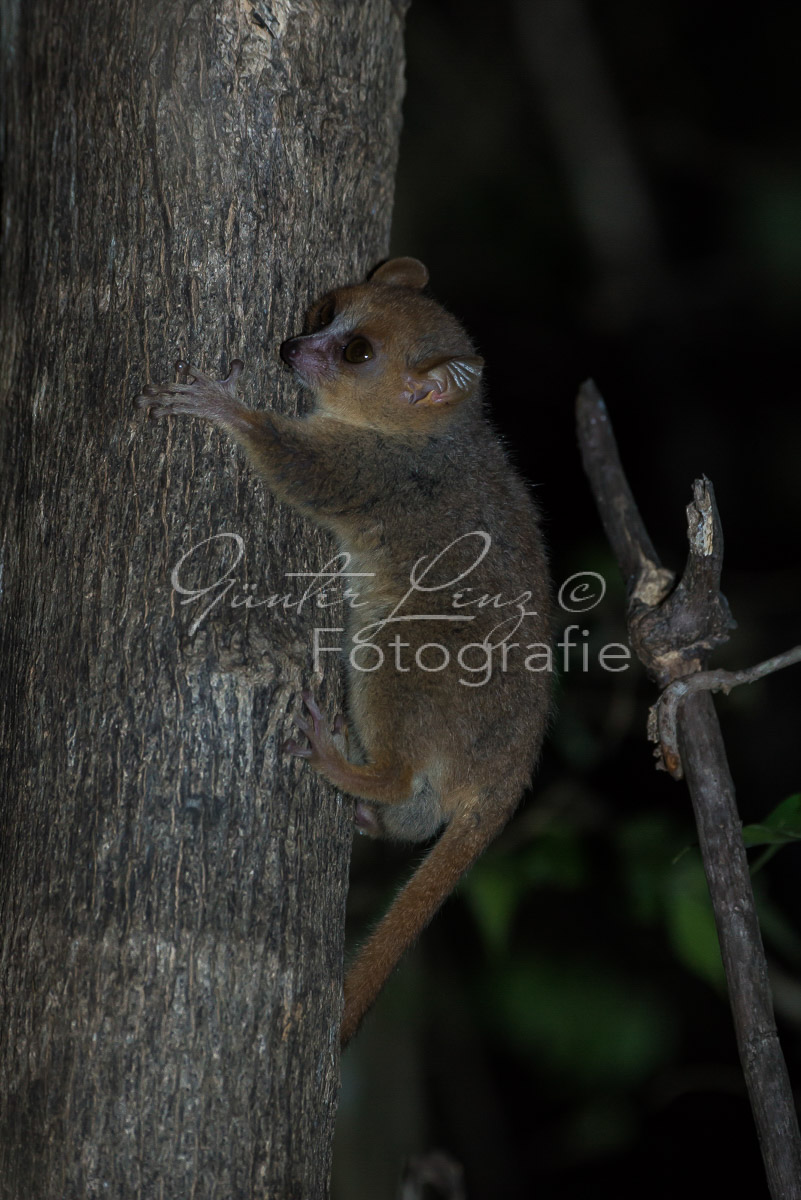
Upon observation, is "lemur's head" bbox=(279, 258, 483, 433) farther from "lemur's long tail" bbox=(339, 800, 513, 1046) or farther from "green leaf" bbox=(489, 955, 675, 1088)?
"green leaf" bbox=(489, 955, 675, 1088)

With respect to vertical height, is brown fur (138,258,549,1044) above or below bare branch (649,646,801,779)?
above

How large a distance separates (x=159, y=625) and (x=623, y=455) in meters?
4.71

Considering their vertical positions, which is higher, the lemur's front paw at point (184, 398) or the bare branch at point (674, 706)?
the lemur's front paw at point (184, 398)

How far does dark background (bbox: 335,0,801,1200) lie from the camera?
4.94m

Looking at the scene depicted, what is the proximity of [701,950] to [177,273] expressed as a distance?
2408mm

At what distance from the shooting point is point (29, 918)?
195 centimetres

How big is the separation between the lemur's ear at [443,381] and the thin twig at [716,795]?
0.96 metres

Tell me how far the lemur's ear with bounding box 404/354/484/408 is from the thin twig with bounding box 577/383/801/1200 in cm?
96

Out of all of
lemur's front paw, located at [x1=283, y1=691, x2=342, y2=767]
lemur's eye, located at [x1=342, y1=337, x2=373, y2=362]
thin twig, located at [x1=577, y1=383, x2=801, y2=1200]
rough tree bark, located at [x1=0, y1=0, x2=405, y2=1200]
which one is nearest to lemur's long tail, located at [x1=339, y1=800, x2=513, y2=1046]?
rough tree bark, located at [x1=0, y1=0, x2=405, y2=1200]

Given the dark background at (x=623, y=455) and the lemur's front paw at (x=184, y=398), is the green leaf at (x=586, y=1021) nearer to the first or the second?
the dark background at (x=623, y=455)

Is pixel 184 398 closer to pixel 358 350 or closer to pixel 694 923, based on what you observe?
pixel 358 350

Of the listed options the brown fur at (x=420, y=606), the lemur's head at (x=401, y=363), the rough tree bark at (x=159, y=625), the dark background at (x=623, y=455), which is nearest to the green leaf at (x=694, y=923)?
the brown fur at (x=420, y=606)

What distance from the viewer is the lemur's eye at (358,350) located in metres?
3.04

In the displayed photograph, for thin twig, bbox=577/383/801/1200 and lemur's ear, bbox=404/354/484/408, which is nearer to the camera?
thin twig, bbox=577/383/801/1200
